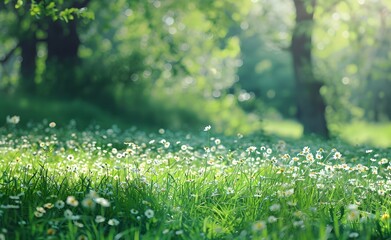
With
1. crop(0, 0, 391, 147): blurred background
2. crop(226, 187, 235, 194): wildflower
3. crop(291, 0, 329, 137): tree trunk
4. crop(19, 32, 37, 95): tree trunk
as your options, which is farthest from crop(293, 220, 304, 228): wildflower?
crop(19, 32, 37, 95): tree trunk

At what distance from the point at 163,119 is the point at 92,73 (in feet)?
9.04

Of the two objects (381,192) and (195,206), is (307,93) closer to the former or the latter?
(381,192)

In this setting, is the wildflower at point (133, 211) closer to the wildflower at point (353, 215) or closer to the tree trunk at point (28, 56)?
the wildflower at point (353, 215)

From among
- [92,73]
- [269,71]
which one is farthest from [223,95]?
[269,71]

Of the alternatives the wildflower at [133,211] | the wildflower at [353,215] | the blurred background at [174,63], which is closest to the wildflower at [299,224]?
the wildflower at [353,215]

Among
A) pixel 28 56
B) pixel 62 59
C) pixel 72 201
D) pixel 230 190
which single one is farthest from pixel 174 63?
pixel 72 201

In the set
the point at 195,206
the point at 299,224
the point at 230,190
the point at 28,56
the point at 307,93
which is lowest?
the point at 299,224

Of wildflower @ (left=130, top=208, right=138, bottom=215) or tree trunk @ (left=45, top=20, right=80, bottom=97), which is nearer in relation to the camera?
wildflower @ (left=130, top=208, right=138, bottom=215)

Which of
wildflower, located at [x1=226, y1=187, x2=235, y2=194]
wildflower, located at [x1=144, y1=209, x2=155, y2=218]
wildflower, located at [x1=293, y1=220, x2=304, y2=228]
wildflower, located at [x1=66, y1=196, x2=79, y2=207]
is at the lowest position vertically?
wildflower, located at [x1=293, y1=220, x2=304, y2=228]

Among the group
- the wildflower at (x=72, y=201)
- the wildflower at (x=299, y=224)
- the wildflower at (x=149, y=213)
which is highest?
the wildflower at (x=72, y=201)

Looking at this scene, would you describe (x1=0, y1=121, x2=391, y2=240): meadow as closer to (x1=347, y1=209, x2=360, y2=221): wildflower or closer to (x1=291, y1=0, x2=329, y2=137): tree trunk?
(x1=347, y1=209, x2=360, y2=221): wildflower

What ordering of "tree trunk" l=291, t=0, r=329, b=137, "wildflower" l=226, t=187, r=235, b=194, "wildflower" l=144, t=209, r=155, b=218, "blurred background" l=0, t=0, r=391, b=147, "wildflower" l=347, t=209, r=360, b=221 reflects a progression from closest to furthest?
"wildflower" l=347, t=209, r=360, b=221
"wildflower" l=144, t=209, r=155, b=218
"wildflower" l=226, t=187, r=235, b=194
"blurred background" l=0, t=0, r=391, b=147
"tree trunk" l=291, t=0, r=329, b=137

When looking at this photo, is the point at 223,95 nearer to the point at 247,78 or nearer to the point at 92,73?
the point at 92,73

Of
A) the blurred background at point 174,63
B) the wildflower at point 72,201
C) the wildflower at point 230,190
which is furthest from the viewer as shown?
the blurred background at point 174,63
